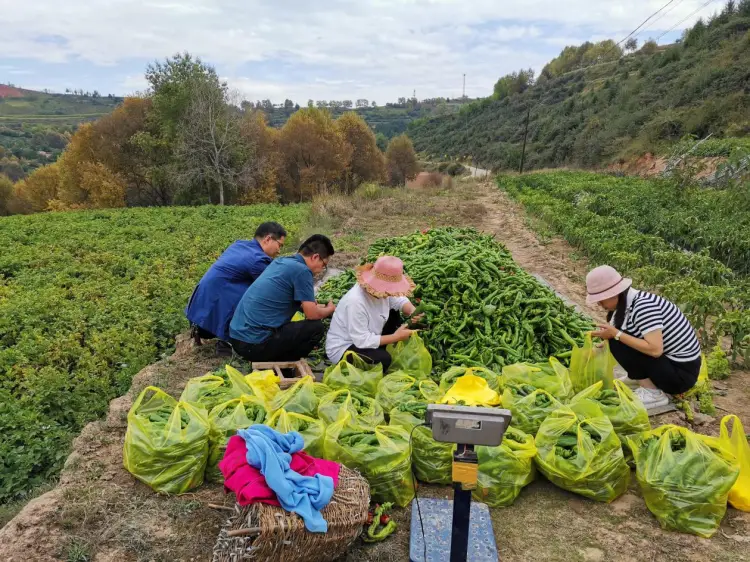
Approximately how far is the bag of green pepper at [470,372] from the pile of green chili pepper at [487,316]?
0.52 m

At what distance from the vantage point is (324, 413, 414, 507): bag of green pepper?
2.84 m

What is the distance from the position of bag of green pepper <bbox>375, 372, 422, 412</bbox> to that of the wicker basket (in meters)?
1.00

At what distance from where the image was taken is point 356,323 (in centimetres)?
420

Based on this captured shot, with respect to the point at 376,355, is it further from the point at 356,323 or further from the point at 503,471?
the point at 503,471

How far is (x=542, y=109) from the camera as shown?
63500 millimetres

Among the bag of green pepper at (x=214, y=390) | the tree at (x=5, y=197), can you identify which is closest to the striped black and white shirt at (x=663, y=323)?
the bag of green pepper at (x=214, y=390)

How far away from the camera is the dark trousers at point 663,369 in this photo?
147 inches

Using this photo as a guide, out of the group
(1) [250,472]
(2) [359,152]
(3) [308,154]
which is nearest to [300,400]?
(1) [250,472]

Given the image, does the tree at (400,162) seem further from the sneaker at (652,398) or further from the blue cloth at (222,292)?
the sneaker at (652,398)

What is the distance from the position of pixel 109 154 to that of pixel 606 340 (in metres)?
34.1

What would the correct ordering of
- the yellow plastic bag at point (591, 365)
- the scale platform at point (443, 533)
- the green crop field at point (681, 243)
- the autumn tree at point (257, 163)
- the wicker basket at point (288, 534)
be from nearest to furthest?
the wicker basket at point (288, 534)
the scale platform at point (443, 533)
the yellow plastic bag at point (591, 365)
the green crop field at point (681, 243)
the autumn tree at point (257, 163)

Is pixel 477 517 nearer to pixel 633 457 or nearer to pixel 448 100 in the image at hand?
pixel 633 457

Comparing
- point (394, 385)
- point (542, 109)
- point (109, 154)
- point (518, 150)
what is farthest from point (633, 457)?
point (542, 109)

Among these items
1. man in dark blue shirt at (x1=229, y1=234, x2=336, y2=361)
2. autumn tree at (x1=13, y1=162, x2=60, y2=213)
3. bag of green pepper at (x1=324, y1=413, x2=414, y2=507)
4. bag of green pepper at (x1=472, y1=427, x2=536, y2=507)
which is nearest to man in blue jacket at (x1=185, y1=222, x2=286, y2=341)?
man in dark blue shirt at (x1=229, y1=234, x2=336, y2=361)
